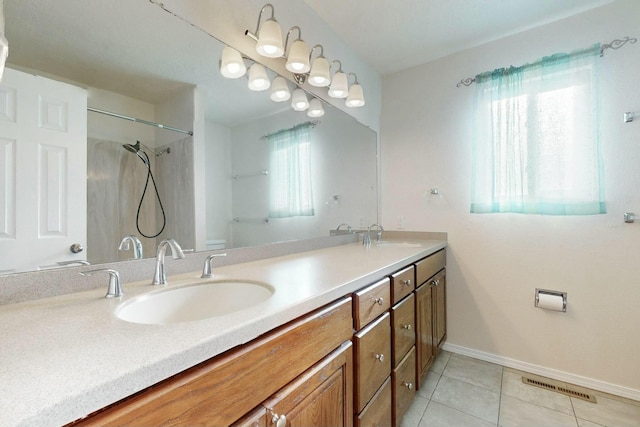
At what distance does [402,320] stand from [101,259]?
1.25 metres

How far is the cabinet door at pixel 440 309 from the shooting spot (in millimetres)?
1866

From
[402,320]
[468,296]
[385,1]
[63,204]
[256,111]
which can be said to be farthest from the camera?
[468,296]

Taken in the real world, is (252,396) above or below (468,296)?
above

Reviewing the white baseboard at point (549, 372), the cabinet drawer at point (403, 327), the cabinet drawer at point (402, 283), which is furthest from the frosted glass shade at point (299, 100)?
the white baseboard at point (549, 372)

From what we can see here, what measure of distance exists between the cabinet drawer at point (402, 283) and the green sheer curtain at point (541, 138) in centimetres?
91

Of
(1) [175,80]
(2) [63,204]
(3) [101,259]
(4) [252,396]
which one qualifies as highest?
(1) [175,80]

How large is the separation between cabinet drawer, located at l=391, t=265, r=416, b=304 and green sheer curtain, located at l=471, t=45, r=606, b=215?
91 centimetres

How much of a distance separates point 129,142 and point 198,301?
615mm

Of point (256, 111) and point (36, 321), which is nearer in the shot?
point (36, 321)

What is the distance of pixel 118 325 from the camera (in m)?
0.58

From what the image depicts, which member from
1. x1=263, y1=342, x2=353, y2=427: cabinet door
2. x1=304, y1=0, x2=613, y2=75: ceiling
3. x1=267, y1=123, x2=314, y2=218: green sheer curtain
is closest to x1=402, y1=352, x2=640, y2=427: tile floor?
x1=263, y1=342, x2=353, y2=427: cabinet door

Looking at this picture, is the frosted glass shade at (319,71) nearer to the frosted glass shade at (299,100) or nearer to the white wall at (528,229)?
the frosted glass shade at (299,100)

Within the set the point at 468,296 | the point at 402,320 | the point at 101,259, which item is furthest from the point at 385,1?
the point at 468,296

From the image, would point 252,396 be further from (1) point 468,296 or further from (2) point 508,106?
(2) point 508,106
